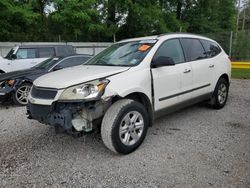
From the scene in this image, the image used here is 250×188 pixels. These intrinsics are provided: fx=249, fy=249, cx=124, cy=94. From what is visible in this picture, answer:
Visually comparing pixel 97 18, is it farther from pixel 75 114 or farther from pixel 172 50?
pixel 75 114

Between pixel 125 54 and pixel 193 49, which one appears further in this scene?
pixel 193 49

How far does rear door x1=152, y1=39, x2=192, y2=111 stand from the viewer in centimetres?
393

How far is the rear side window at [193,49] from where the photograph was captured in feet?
15.1

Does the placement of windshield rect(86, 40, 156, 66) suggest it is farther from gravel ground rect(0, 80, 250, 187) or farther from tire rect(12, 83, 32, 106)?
tire rect(12, 83, 32, 106)

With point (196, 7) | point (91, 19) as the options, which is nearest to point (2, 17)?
point (91, 19)

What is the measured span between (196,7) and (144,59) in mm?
22841

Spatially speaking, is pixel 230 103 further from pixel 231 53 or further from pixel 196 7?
pixel 196 7

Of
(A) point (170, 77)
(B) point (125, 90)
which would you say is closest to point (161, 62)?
(A) point (170, 77)

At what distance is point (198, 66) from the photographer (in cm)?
474

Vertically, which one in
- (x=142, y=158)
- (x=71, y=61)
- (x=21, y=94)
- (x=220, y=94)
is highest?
(x=71, y=61)

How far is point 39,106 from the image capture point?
3.42m

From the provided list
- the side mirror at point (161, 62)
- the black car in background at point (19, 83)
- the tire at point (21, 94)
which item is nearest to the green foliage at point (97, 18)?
the black car in background at point (19, 83)

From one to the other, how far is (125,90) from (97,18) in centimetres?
1652

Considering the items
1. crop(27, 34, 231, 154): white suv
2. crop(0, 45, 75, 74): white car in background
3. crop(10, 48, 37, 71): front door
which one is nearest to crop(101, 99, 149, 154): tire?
crop(27, 34, 231, 154): white suv
